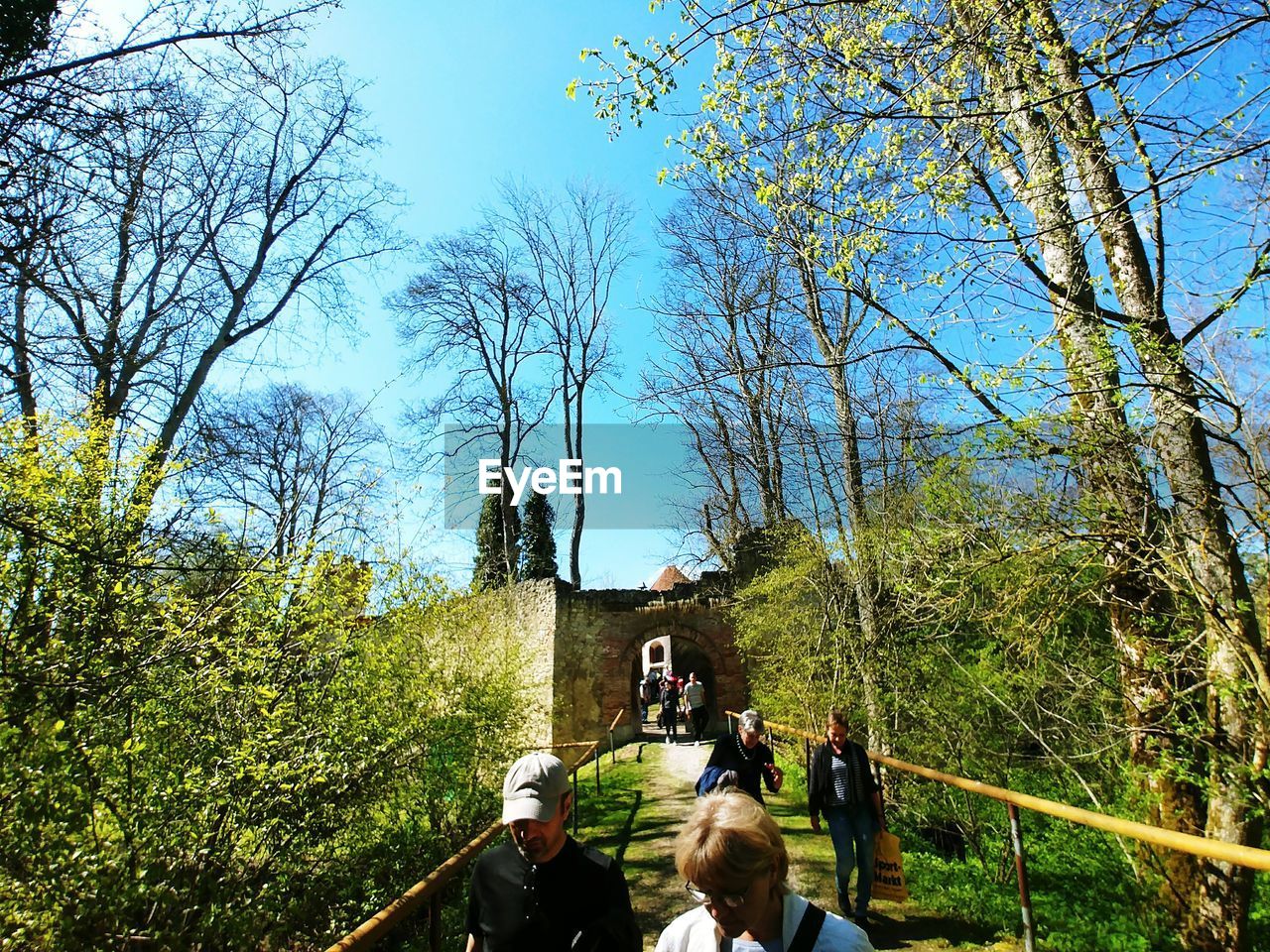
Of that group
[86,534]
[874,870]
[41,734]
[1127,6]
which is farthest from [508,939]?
[1127,6]

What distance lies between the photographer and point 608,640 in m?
16.3

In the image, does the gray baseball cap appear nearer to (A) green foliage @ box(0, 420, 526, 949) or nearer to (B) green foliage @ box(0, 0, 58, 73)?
(A) green foliage @ box(0, 420, 526, 949)

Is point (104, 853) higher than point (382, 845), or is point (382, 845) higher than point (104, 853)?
point (104, 853)

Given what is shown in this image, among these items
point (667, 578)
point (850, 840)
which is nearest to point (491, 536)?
point (667, 578)

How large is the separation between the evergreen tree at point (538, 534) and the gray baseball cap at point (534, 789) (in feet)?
68.6

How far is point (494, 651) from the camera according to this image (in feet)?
27.0

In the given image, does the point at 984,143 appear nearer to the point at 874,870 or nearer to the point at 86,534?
the point at 874,870

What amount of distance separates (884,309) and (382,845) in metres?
5.19

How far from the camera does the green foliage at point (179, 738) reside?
2.42 meters

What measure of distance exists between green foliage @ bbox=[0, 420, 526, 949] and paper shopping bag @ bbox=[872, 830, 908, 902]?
3282mm

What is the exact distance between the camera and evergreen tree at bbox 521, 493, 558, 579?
23.2 metres

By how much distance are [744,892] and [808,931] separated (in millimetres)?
160

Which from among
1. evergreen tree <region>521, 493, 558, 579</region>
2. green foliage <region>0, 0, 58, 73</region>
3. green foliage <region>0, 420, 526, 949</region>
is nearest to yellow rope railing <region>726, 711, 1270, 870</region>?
green foliage <region>0, 420, 526, 949</region>

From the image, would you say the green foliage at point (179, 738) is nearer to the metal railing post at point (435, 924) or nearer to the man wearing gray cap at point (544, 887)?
the metal railing post at point (435, 924)
